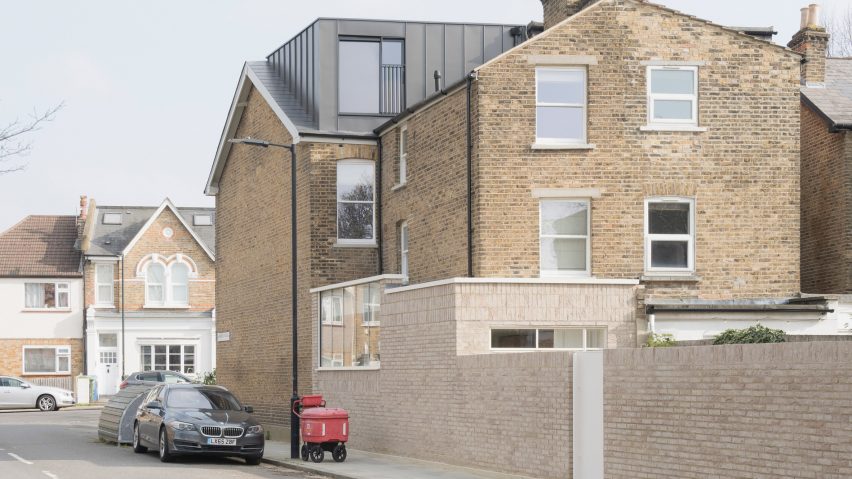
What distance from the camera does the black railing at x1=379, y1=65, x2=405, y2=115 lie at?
103 feet

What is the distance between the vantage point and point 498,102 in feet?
80.0

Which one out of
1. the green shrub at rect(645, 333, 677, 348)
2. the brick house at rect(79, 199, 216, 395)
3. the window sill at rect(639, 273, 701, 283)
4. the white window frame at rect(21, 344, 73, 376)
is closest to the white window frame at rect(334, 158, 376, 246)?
the window sill at rect(639, 273, 701, 283)

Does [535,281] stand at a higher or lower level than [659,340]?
higher

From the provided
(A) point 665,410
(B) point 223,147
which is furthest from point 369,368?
(B) point 223,147

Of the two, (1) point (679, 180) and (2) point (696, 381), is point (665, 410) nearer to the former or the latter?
(2) point (696, 381)

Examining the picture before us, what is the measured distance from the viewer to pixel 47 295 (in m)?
59.2

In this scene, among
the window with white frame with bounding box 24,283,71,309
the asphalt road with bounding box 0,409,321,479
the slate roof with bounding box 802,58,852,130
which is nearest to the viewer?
the asphalt road with bounding box 0,409,321,479

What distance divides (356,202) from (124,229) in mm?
34755

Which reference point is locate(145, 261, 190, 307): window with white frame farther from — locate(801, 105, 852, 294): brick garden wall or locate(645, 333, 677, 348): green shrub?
locate(645, 333, 677, 348): green shrub

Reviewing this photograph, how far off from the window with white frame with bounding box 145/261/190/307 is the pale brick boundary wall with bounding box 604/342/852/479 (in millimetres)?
46162

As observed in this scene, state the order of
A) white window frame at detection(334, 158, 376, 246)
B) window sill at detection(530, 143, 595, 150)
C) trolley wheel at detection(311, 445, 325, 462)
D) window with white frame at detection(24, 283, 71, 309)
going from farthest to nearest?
window with white frame at detection(24, 283, 71, 309), white window frame at detection(334, 158, 376, 246), window sill at detection(530, 143, 595, 150), trolley wheel at detection(311, 445, 325, 462)

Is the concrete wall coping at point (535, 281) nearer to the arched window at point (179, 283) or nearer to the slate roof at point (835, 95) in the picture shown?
the slate roof at point (835, 95)

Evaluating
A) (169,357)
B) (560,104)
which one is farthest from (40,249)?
(560,104)

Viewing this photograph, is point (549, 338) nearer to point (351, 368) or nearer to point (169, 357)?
point (351, 368)
